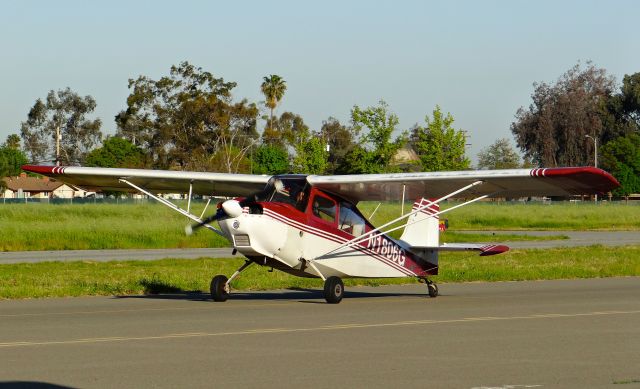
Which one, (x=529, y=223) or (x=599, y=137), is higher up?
(x=599, y=137)

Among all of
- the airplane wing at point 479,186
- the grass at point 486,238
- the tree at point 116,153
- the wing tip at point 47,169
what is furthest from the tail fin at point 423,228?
the tree at point 116,153

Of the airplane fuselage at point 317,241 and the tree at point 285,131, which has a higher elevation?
the tree at point 285,131

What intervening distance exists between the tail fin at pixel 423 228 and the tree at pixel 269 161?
75.3 meters

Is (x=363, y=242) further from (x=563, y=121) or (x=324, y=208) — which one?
(x=563, y=121)

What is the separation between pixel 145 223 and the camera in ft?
147

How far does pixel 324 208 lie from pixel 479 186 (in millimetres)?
2902

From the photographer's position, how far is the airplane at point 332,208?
17625mm

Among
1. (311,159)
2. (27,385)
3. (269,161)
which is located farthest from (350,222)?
(269,161)

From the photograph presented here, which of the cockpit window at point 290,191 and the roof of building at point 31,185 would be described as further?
the roof of building at point 31,185

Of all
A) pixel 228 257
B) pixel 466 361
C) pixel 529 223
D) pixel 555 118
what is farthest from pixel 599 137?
Result: pixel 466 361

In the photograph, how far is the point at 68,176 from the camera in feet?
68.2

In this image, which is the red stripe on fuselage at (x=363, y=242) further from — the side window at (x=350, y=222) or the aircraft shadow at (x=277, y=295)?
the aircraft shadow at (x=277, y=295)

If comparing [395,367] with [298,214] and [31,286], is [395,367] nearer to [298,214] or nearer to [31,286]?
[298,214]

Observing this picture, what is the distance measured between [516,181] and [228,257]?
1422 cm
